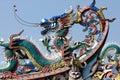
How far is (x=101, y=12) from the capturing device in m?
13.8

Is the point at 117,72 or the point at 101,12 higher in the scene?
the point at 101,12

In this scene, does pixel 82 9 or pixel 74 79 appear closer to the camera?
pixel 74 79

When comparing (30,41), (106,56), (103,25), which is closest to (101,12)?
(103,25)

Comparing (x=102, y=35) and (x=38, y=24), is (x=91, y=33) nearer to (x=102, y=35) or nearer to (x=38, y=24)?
(x=102, y=35)

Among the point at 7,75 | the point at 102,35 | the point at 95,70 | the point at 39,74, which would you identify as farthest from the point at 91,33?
the point at 7,75

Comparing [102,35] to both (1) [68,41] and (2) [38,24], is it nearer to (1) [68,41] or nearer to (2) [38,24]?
(1) [68,41]

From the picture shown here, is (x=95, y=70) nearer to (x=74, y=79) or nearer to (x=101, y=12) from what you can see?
(x=74, y=79)

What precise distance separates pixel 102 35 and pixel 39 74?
234 centimetres

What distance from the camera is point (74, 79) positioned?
12695 mm

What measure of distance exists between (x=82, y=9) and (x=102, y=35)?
1075mm

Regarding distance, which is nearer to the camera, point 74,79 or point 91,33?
point 74,79

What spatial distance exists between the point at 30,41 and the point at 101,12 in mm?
2442

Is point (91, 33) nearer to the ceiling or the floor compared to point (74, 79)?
nearer to the ceiling

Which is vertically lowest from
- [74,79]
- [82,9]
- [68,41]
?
[74,79]
